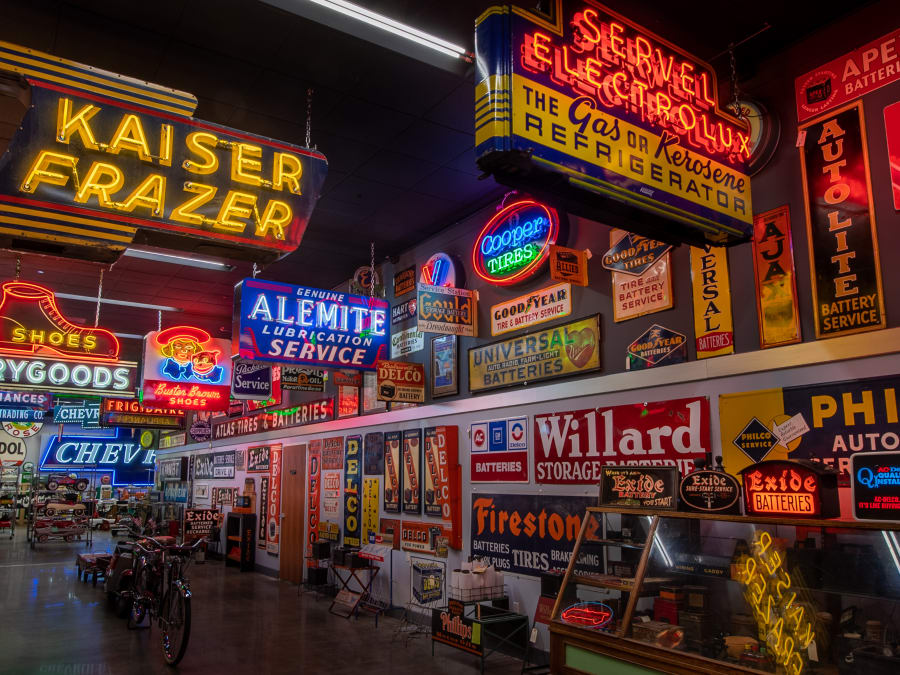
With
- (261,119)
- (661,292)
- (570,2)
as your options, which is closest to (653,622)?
(661,292)

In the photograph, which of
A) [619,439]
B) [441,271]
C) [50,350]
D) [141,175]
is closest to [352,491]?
[441,271]

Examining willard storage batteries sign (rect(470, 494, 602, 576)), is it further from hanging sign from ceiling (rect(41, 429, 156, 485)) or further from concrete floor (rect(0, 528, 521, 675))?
hanging sign from ceiling (rect(41, 429, 156, 485))

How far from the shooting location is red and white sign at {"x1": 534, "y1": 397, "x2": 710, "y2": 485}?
540cm

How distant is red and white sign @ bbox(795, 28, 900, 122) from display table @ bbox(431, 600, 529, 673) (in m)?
5.31

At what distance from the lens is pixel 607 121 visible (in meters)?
3.30

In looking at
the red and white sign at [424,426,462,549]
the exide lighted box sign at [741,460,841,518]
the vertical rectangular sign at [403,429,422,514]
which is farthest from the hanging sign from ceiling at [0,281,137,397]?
the exide lighted box sign at [741,460,841,518]

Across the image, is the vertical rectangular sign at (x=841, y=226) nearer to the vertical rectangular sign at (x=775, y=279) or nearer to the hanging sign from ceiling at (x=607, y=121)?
the vertical rectangular sign at (x=775, y=279)

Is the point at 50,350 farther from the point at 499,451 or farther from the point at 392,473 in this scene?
the point at 499,451

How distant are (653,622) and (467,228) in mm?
5616

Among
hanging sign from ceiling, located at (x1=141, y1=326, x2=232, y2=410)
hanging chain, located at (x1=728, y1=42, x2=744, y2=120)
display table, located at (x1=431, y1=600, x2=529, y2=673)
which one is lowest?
display table, located at (x1=431, y1=600, x2=529, y2=673)

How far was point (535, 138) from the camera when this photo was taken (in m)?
3.00

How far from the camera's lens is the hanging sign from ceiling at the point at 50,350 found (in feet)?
27.2

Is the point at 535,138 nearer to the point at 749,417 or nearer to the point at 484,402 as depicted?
the point at 749,417

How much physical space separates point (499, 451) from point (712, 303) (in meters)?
3.11
